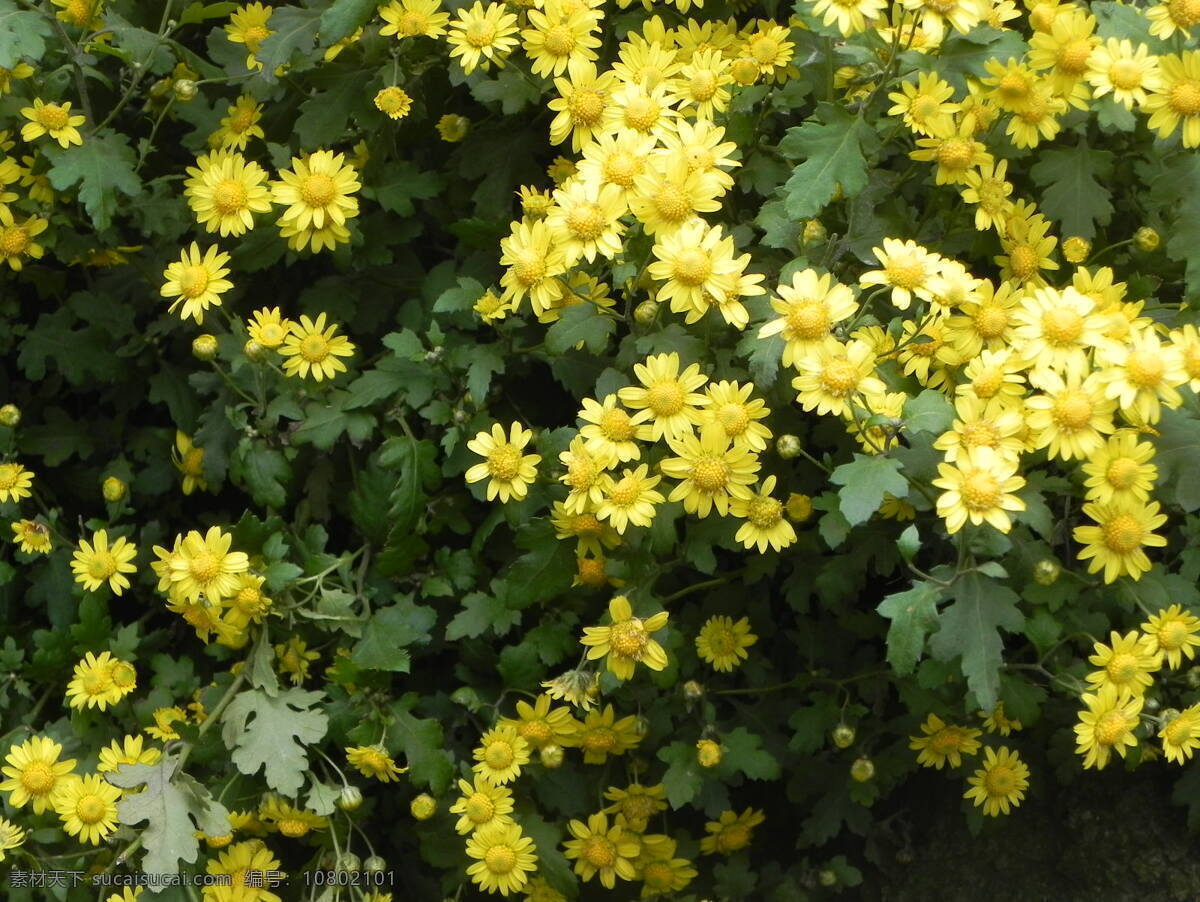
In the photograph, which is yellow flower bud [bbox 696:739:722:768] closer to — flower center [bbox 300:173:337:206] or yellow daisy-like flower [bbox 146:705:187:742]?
yellow daisy-like flower [bbox 146:705:187:742]

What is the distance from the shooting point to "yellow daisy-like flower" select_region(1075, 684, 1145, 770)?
82.1 inches

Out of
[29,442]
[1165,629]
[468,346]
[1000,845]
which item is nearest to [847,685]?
[1000,845]

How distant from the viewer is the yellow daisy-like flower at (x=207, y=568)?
2.39 metres

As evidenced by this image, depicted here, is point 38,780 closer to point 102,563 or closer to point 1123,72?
point 102,563

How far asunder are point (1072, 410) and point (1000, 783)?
97 cm

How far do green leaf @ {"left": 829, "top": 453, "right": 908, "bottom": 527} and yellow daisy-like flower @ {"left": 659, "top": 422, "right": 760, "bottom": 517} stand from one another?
0.20m

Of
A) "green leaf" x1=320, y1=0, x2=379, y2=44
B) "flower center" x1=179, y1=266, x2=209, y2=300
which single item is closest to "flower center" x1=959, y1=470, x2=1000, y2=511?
"green leaf" x1=320, y1=0, x2=379, y2=44

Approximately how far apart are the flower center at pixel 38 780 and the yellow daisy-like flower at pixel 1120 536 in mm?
2007

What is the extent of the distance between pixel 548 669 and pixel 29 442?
138 centimetres

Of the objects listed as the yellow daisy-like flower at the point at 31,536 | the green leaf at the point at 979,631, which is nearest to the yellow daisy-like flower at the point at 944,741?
the green leaf at the point at 979,631

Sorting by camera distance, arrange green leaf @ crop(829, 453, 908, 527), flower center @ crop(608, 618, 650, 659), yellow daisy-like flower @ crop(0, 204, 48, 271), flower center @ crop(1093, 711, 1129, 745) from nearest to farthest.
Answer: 1. green leaf @ crop(829, 453, 908, 527)
2. flower center @ crop(1093, 711, 1129, 745)
3. flower center @ crop(608, 618, 650, 659)
4. yellow daisy-like flower @ crop(0, 204, 48, 271)

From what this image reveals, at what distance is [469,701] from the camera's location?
251 centimetres

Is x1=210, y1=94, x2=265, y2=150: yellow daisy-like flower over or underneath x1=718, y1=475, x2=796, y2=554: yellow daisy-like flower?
over

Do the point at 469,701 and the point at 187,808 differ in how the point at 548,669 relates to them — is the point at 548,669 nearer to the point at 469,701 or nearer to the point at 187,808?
the point at 469,701
